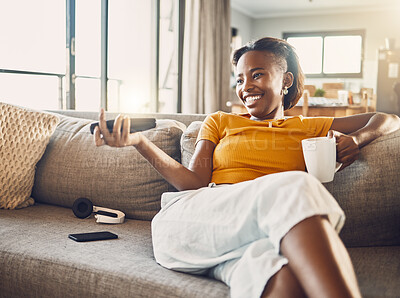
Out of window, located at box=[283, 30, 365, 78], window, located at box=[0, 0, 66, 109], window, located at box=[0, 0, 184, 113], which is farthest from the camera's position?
window, located at box=[283, 30, 365, 78]

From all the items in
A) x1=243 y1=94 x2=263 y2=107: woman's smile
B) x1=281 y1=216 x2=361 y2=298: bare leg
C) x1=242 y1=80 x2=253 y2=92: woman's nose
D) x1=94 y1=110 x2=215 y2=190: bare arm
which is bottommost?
x1=281 y1=216 x2=361 y2=298: bare leg

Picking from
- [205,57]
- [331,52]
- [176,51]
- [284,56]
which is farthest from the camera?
[331,52]

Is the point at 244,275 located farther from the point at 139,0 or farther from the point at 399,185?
the point at 139,0

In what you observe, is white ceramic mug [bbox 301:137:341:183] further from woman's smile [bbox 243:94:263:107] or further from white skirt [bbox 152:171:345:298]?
woman's smile [bbox 243:94:263:107]

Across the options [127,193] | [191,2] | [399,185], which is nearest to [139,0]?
[191,2]

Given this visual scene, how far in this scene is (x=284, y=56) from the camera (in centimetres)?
163

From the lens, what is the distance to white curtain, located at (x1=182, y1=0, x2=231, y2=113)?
5586 millimetres

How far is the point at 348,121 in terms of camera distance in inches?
61.3

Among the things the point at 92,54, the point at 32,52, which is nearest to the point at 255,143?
the point at 32,52

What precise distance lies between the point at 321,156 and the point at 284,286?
44 cm

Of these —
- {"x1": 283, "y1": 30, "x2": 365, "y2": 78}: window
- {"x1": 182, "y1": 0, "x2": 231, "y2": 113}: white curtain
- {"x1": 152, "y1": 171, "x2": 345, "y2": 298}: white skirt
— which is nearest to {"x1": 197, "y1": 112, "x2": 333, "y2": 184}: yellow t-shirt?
{"x1": 152, "y1": 171, "x2": 345, "y2": 298}: white skirt

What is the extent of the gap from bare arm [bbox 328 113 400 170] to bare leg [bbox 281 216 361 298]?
0.47 metres

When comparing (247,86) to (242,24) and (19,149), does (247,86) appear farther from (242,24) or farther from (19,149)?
(242,24)

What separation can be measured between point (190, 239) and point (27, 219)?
77 centimetres
